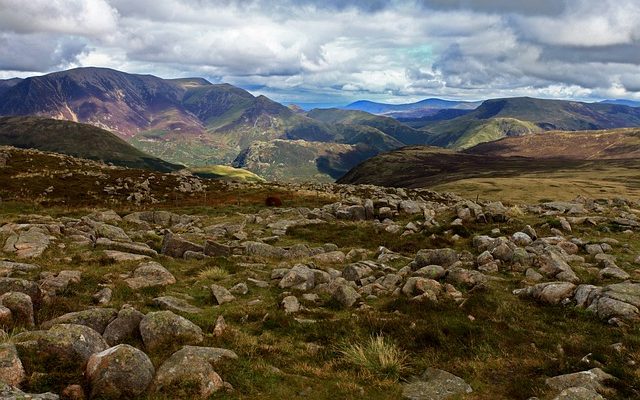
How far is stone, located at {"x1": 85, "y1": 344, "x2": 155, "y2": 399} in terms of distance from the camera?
8.57 metres

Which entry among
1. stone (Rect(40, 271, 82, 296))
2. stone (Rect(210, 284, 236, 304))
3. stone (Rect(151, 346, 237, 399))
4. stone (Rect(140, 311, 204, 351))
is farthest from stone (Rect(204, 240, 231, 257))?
stone (Rect(151, 346, 237, 399))

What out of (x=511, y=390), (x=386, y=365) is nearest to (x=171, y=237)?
(x=386, y=365)

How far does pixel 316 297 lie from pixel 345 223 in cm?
2112

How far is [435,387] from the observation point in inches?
406

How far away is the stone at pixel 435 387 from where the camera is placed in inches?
391

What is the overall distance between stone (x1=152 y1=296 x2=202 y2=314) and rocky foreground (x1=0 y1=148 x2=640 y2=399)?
0.10m

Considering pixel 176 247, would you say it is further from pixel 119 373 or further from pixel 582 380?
pixel 582 380

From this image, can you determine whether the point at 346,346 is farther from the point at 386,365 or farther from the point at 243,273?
the point at 243,273

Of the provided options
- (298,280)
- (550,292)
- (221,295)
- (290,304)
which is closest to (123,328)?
(221,295)

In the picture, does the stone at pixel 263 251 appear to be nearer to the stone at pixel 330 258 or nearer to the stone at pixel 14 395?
the stone at pixel 330 258

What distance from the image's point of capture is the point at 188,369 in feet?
31.1

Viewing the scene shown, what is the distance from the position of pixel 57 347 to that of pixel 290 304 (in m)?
7.94

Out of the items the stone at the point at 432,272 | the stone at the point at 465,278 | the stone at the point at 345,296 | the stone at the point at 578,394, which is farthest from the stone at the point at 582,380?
the stone at the point at 432,272

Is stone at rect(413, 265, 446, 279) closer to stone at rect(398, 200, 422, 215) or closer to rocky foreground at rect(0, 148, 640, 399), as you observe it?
rocky foreground at rect(0, 148, 640, 399)
